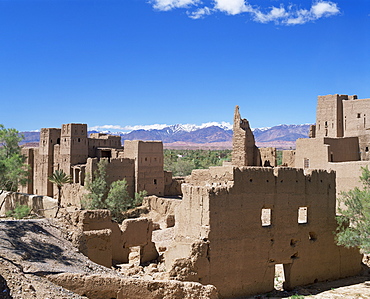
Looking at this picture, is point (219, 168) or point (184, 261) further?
point (219, 168)

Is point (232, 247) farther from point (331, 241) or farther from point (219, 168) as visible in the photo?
point (331, 241)

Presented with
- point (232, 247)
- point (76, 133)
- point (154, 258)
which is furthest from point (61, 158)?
point (232, 247)

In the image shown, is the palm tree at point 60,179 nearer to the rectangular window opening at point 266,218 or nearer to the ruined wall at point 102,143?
the ruined wall at point 102,143

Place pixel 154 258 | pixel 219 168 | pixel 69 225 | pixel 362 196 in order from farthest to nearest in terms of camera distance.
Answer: pixel 154 258 → pixel 362 196 → pixel 219 168 → pixel 69 225

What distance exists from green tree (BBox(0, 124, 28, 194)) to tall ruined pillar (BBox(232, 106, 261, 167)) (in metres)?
11.5

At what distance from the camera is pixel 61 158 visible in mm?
32719

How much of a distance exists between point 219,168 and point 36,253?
6668mm

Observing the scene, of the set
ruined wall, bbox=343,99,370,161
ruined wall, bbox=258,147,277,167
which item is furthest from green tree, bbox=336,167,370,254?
ruined wall, bbox=343,99,370,161

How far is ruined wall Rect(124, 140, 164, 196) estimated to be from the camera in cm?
3036

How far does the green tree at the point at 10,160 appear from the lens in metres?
21.2

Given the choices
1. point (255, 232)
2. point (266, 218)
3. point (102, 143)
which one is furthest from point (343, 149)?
point (102, 143)

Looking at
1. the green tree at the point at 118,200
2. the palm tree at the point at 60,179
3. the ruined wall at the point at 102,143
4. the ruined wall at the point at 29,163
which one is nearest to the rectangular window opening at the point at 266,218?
the green tree at the point at 118,200

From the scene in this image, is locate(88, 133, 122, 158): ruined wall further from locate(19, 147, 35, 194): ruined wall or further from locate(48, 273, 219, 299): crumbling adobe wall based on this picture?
locate(48, 273, 219, 299): crumbling adobe wall

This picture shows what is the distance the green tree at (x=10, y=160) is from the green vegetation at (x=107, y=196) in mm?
4970
